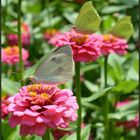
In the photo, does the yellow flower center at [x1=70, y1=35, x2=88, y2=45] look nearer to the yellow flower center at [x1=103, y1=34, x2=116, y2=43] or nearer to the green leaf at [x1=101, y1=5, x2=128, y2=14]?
the yellow flower center at [x1=103, y1=34, x2=116, y2=43]

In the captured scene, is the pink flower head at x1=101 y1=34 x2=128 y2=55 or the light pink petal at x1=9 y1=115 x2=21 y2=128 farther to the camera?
the pink flower head at x1=101 y1=34 x2=128 y2=55

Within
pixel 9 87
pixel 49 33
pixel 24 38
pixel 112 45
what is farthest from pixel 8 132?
pixel 49 33

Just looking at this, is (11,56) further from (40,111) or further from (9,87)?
(40,111)

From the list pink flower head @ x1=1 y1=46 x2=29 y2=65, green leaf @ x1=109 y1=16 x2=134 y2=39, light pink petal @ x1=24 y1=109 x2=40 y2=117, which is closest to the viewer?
light pink petal @ x1=24 y1=109 x2=40 y2=117

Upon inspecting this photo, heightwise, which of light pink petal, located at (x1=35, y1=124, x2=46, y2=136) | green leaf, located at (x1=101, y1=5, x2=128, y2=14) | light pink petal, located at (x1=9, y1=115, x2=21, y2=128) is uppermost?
green leaf, located at (x1=101, y1=5, x2=128, y2=14)

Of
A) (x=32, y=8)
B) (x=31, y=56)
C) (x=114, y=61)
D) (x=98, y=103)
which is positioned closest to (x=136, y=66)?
(x=114, y=61)

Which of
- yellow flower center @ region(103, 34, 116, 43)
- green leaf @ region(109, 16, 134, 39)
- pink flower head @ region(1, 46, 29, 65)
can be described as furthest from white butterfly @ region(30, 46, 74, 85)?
pink flower head @ region(1, 46, 29, 65)
